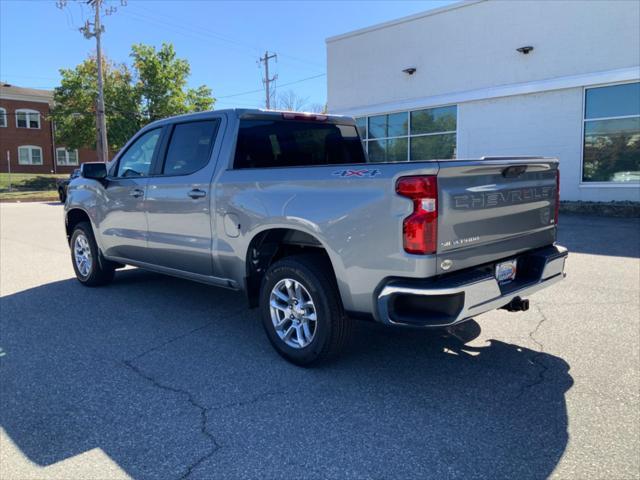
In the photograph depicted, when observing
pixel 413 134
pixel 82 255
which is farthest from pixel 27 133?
pixel 82 255

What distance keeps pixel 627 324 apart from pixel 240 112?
13.6 feet

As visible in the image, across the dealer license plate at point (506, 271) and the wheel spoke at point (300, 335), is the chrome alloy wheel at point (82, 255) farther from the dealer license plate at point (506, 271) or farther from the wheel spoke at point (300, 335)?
the dealer license plate at point (506, 271)

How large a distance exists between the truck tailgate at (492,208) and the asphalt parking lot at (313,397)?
3.09 feet

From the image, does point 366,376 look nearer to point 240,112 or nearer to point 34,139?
point 240,112

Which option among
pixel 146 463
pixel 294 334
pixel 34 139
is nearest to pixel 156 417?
pixel 146 463

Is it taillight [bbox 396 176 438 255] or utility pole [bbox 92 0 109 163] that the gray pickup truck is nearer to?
taillight [bbox 396 176 438 255]

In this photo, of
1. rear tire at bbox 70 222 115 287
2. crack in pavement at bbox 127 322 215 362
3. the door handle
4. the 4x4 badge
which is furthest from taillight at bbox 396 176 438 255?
rear tire at bbox 70 222 115 287

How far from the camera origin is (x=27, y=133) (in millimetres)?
45188

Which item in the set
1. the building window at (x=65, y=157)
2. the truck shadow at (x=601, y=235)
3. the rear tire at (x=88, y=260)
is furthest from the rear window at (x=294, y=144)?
the building window at (x=65, y=157)

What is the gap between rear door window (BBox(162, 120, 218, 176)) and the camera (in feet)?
15.7

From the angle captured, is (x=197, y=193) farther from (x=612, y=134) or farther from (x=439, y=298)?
(x=612, y=134)

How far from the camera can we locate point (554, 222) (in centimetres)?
431

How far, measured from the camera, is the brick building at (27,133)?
43.9 metres

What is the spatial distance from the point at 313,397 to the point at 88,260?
4.42 m
